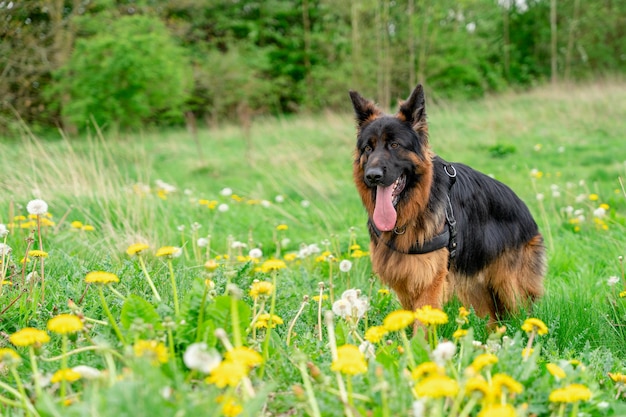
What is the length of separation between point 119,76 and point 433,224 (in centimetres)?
→ 1329

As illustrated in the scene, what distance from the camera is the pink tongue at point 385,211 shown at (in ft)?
11.1

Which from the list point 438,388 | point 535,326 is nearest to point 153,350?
point 438,388

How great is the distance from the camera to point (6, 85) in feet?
41.7

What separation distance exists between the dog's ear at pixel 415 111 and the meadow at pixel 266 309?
3.25 feet

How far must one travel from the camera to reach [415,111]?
11.5ft

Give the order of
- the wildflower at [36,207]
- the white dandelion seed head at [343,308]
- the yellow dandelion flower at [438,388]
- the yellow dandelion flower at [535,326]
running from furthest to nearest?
the wildflower at [36,207]
the white dandelion seed head at [343,308]
the yellow dandelion flower at [535,326]
the yellow dandelion flower at [438,388]

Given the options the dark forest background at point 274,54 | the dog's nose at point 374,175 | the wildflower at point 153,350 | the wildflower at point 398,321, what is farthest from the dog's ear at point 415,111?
the dark forest background at point 274,54

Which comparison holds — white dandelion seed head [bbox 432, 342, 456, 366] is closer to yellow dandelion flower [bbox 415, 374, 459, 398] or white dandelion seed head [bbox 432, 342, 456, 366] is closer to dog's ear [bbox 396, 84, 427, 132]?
yellow dandelion flower [bbox 415, 374, 459, 398]

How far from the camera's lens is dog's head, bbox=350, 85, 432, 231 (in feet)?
11.0

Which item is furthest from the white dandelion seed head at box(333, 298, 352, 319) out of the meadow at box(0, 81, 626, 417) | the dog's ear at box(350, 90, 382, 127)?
the dog's ear at box(350, 90, 382, 127)

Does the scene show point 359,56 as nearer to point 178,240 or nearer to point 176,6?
point 176,6

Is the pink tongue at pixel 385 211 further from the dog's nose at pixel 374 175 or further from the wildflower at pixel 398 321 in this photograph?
the wildflower at pixel 398 321

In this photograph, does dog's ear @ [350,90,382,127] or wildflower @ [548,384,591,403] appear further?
dog's ear @ [350,90,382,127]

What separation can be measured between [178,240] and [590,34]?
26.6 metres
